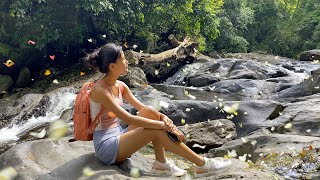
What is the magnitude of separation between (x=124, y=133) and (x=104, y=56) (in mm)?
881

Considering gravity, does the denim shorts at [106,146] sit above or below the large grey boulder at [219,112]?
above

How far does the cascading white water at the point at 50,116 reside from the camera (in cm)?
978

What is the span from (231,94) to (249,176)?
1002 centimetres

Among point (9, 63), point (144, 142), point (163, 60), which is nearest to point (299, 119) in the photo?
point (144, 142)

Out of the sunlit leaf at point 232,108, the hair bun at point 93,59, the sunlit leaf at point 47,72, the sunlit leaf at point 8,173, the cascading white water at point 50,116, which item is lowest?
the sunlit leaf at point 47,72

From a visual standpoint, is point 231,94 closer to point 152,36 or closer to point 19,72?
point 152,36

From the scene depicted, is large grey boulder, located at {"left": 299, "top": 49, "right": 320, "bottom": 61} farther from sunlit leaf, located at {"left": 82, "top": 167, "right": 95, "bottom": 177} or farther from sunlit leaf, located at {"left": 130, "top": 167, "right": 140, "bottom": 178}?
sunlit leaf, located at {"left": 82, "top": 167, "right": 95, "bottom": 177}

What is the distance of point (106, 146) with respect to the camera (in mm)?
3988

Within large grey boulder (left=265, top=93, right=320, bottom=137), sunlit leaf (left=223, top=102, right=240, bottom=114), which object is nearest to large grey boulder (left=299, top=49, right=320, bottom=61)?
large grey boulder (left=265, top=93, right=320, bottom=137)

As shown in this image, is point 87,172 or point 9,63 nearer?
point 87,172

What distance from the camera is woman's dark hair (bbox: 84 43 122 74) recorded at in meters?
3.95

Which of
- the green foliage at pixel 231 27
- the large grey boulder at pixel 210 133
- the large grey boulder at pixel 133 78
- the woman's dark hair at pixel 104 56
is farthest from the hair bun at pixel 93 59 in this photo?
the green foliage at pixel 231 27

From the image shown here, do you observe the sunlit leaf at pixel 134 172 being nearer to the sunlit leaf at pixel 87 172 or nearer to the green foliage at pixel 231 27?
the sunlit leaf at pixel 87 172

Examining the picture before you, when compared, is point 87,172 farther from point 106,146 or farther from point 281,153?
point 281,153
